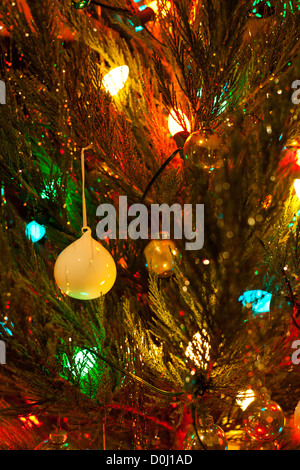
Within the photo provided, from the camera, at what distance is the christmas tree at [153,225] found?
2.28 feet

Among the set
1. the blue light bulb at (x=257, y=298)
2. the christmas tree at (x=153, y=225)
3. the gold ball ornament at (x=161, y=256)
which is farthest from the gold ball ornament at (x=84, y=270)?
the blue light bulb at (x=257, y=298)

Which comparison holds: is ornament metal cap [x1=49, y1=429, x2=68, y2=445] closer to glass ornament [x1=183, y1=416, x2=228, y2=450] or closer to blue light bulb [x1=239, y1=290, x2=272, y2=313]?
glass ornament [x1=183, y1=416, x2=228, y2=450]

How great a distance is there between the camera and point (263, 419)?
0.73 m

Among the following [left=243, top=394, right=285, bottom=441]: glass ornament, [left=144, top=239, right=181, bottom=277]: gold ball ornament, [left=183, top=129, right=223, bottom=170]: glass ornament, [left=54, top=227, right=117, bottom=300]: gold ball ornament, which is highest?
[left=183, top=129, right=223, bottom=170]: glass ornament

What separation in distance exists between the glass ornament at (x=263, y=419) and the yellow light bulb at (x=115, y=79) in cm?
55

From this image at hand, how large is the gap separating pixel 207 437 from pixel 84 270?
Result: 0.31 meters

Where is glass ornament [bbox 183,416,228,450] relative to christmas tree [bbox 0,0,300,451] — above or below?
below

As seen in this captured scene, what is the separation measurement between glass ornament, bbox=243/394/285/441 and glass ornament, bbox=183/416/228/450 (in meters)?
0.05

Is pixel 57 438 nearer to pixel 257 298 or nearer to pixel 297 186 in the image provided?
pixel 257 298

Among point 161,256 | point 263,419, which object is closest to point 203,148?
point 161,256

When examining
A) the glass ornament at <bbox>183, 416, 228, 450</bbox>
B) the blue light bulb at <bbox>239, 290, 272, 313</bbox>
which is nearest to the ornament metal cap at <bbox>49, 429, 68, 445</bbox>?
the glass ornament at <bbox>183, 416, 228, 450</bbox>

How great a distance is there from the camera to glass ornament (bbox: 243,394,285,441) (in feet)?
2.39

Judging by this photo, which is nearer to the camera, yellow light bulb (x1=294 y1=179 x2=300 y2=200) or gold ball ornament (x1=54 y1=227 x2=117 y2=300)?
gold ball ornament (x1=54 y1=227 x2=117 y2=300)

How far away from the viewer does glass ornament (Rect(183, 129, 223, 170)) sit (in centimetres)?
66
